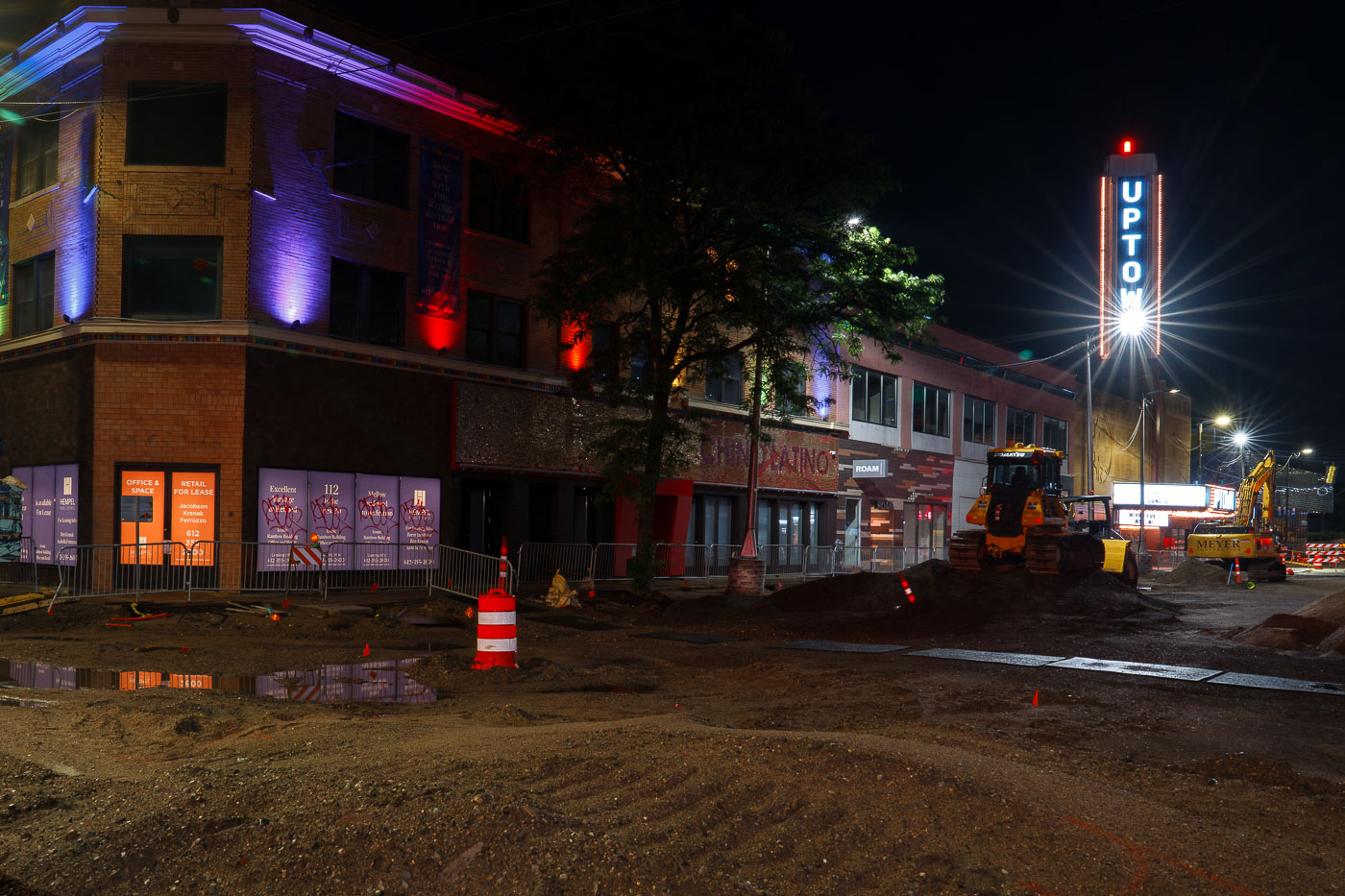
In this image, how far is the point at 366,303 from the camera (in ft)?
79.2

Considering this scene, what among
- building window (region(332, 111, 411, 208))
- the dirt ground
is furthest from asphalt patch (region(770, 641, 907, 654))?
building window (region(332, 111, 411, 208))

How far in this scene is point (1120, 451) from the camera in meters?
70.7

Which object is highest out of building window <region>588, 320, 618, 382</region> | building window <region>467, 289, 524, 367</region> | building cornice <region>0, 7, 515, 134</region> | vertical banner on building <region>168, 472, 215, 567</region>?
building cornice <region>0, 7, 515, 134</region>

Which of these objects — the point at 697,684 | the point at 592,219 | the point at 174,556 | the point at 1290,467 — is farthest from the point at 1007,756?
the point at 1290,467

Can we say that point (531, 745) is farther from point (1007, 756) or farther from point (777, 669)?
point (777, 669)

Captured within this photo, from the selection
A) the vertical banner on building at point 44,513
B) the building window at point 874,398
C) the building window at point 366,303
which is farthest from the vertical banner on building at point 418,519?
the building window at point 874,398

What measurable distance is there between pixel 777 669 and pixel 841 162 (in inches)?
533

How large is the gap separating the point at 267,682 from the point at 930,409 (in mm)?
38968

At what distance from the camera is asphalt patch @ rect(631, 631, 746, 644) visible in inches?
647

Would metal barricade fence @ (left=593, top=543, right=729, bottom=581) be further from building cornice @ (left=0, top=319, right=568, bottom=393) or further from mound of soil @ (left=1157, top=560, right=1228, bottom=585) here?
mound of soil @ (left=1157, top=560, right=1228, bottom=585)

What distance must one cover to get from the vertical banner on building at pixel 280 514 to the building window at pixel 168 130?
23.1 ft

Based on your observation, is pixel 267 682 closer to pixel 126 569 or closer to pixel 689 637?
pixel 689 637

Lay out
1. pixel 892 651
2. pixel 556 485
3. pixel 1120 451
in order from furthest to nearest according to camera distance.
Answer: pixel 1120 451, pixel 556 485, pixel 892 651

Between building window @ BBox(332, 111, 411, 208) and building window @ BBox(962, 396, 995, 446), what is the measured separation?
105 feet
